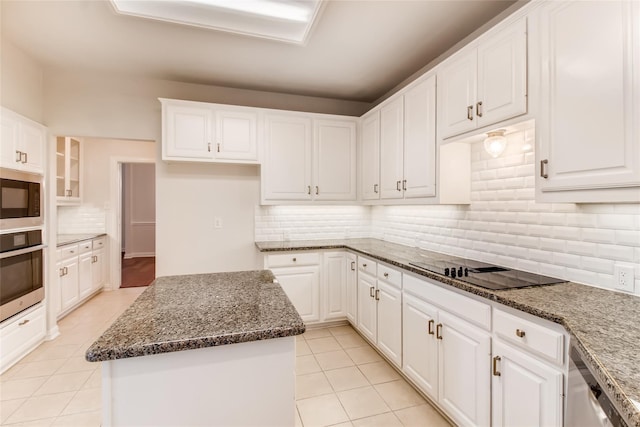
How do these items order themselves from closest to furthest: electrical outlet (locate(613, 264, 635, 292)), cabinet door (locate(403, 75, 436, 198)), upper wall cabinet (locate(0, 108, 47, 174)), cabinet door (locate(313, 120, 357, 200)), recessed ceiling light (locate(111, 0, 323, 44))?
electrical outlet (locate(613, 264, 635, 292)), recessed ceiling light (locate(111, 0, 323, 44)), cabinet door (locate(403, 75, 436, 198)), upper wall cabinet (locate(0, 108, 47, 174)), cabinet door (locate(313, 120, 357, 200))

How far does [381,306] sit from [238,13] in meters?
2.44

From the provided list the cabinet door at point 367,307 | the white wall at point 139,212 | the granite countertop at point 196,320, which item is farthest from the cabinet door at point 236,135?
the white wall at point 139,212

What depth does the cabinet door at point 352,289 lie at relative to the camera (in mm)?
3064

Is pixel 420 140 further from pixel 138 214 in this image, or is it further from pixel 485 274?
pixel 138 214

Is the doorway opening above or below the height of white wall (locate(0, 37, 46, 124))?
below

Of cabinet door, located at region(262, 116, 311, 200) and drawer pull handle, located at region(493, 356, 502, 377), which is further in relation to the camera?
cabinet door, located at region(262, 116, 311, 200)

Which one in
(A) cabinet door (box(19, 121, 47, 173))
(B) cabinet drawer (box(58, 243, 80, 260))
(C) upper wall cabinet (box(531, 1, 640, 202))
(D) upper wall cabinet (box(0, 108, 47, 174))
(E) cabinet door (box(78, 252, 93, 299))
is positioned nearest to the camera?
(C) upper wall cabinet (box(531, 1, 640, 202))

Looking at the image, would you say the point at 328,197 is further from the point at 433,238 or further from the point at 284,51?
the point at 284,51

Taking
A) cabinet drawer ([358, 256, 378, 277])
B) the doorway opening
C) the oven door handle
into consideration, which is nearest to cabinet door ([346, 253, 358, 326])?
cabinet drawer ([358, 256, 378, 277])

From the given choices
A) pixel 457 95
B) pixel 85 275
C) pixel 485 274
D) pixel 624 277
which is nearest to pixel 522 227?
pixel 485 274

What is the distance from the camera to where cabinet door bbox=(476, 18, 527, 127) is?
157cm

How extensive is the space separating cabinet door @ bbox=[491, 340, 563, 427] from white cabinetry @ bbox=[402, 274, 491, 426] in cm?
6

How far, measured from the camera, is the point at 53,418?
1.91 m

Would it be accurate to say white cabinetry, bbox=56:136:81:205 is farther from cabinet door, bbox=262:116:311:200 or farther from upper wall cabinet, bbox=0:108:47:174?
cabinet door, bbox=262:116:311:200
